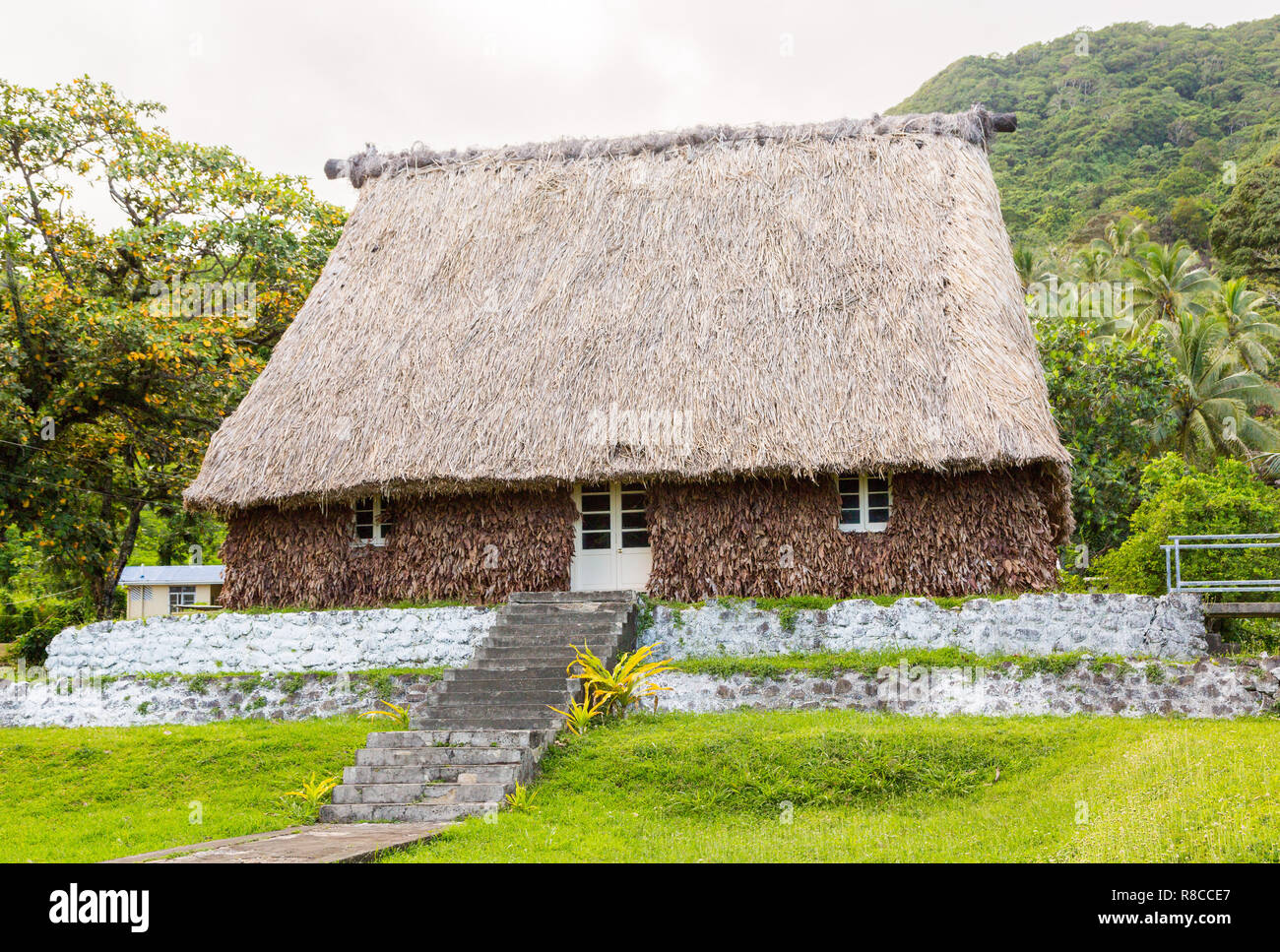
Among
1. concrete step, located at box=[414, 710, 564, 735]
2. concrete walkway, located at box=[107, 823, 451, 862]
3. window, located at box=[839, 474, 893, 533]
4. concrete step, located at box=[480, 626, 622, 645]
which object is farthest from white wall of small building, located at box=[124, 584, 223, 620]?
concrete walkway, located at box=[107, 823, 451, 862]

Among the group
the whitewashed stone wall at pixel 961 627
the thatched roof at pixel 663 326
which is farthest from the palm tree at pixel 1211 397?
the whitewashed stone wall at pixel 961 627

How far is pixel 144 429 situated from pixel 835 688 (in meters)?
13.5

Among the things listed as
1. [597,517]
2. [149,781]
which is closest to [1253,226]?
[597,517]

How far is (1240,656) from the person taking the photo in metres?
11.2

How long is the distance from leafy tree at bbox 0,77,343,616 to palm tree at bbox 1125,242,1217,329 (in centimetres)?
2370

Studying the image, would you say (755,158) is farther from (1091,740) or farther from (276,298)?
(1091,740)

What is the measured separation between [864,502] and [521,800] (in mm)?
7013

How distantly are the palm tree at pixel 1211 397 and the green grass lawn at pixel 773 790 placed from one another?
19.3m

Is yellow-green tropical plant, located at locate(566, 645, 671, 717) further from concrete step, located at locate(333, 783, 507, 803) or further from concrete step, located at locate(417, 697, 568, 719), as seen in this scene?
concrete step, located at locate(333, 783, 507, 803)

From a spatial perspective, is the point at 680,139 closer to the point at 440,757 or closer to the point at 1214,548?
the point at 1214,548

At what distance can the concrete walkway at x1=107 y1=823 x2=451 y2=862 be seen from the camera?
22.0ft

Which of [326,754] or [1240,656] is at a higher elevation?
[1240,656]

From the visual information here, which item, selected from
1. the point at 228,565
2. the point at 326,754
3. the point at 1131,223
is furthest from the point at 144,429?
the point at 1131,223

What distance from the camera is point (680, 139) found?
1792cm
